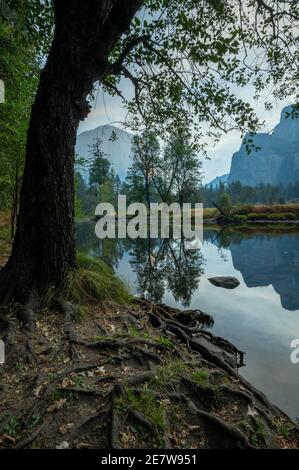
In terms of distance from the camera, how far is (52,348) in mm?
3605

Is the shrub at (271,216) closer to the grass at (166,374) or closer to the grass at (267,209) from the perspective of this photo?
the grass at (267,209)

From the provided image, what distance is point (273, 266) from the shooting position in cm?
1505

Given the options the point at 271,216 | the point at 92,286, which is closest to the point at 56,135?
the point at 92,286

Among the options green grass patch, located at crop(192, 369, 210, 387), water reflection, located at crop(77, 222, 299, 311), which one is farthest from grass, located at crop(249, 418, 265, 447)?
water reflection, located at crop(77, 222, 299, 311)

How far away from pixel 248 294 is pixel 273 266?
222 inches

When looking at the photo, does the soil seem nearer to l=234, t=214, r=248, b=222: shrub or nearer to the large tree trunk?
the large tree trunk

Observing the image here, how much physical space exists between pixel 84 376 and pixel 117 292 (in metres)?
2.61

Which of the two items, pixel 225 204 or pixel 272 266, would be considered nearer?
pixel 272 266

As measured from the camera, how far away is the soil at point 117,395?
244 cm

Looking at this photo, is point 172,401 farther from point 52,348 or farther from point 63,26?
point 63,26

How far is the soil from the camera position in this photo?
7.99ft

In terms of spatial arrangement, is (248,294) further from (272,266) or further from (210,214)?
(210,214)

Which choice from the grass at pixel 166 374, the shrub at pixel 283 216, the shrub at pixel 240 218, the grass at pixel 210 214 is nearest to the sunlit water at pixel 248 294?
the grass at pixel 166 374
